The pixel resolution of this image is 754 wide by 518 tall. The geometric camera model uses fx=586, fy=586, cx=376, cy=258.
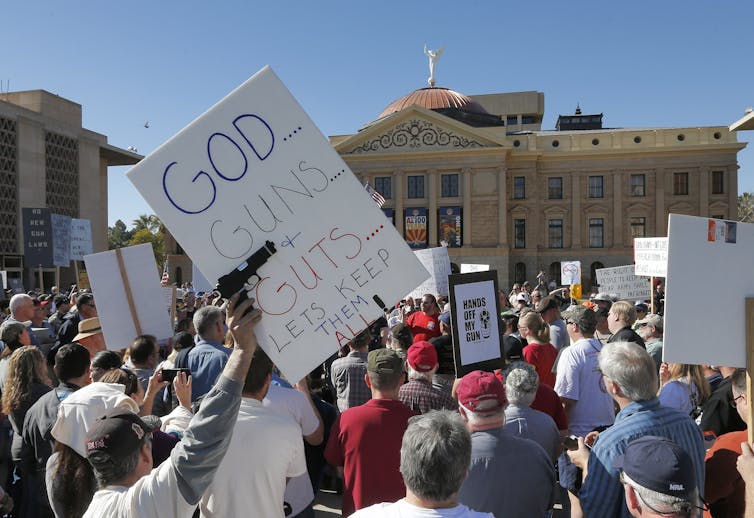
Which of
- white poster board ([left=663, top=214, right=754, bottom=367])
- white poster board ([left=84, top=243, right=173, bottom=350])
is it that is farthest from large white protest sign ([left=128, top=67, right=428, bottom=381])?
white poster board ([left=84, top=243, right=173, bottom=350])

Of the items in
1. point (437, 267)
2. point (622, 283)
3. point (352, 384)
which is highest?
point (437, 267)

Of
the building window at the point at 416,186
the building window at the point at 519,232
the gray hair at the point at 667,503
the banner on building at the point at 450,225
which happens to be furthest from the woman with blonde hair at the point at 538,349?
the building window at the point at 519,232

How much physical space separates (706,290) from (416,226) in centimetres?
4071

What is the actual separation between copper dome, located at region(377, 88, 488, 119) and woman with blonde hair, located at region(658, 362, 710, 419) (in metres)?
45.7

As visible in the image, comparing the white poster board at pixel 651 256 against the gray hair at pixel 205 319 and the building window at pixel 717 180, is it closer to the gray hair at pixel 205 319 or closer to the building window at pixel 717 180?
the gray hair at pixel 205 319

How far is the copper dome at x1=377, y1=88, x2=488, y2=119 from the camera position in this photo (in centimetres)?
4888

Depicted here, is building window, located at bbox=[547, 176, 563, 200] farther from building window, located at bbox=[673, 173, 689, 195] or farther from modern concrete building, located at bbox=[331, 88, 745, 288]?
building window, located at bbox=[673, 173, 689, 195]

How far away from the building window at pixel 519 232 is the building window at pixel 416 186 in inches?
298

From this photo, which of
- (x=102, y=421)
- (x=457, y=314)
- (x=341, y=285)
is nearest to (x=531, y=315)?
(x=457, y=314)

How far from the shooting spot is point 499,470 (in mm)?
2721

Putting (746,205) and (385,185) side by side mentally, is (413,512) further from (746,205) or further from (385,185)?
(746,205)

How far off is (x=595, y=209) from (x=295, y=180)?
147 ft

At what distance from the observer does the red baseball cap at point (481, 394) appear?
112 inches

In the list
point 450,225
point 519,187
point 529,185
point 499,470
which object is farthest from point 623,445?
point 519,187
